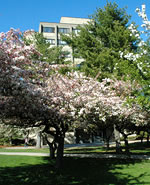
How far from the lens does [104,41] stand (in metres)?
25.2

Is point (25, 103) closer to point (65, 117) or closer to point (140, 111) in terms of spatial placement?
point (65, 117)

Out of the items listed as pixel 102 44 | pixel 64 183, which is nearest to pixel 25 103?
pixel 64 183

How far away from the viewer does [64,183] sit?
27.8 feet

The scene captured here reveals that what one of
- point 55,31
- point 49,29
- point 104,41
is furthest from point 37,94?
point 49,29

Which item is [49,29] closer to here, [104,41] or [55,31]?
[55,31]

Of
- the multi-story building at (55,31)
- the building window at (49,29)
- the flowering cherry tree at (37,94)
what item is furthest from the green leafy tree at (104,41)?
the building window at (49,29)

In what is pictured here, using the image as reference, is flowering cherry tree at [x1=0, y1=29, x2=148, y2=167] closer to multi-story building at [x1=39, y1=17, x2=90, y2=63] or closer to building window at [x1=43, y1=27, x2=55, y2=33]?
multi-story building at [x1=39, y1=17, x2=90, y2=63]

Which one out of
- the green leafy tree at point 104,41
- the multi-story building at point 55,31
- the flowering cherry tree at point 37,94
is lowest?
the flowering cherry tree at point 37,94

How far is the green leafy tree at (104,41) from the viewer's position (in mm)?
22094

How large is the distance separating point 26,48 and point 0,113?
344cm

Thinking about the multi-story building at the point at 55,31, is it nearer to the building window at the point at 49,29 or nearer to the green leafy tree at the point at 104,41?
the building window at the point at 49,29

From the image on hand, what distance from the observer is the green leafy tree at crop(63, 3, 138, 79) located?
2209 centimetres

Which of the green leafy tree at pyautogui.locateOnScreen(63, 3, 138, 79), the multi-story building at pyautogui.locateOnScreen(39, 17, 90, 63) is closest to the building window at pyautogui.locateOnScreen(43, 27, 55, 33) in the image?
the multi-story building at pyautogui.locateOnScreen(39, 17, 90, 63)

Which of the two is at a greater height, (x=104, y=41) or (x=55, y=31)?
(x=55, y=31)
